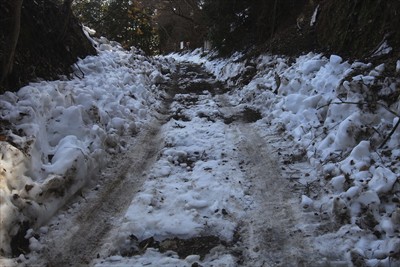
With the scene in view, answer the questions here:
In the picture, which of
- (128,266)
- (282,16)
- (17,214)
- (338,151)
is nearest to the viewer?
(128,266)

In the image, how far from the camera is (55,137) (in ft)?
19.2

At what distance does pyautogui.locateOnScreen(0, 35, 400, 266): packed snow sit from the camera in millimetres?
4094

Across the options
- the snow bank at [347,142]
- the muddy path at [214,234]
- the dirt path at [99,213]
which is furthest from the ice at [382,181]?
the dirt path at [99,213]

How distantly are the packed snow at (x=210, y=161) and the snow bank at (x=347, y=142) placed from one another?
0.05 ft

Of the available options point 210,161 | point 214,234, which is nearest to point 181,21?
point 210,161

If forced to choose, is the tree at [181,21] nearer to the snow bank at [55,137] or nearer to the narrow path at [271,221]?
the snow bank at [55,137]

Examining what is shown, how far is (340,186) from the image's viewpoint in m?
4.85

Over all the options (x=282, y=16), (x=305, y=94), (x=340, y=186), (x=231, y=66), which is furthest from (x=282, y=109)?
(x=282, y=16)

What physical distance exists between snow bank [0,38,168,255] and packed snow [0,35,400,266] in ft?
0.06

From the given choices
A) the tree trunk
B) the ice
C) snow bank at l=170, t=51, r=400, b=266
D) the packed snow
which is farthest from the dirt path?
the ice

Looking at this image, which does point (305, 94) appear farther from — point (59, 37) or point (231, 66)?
point (231, 66)

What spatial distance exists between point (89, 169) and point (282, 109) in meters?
4.38

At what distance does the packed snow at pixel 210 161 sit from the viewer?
4.09m

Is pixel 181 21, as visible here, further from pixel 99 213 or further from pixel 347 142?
pixel 99 213
